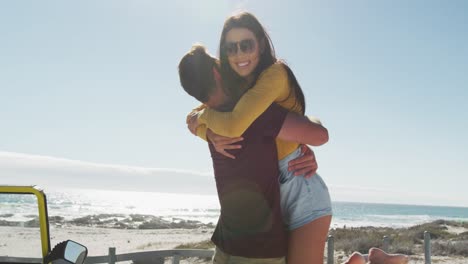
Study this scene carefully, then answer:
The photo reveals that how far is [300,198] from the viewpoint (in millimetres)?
2307

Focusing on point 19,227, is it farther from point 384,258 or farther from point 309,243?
point 384,258

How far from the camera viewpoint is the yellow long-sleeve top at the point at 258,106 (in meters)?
2.17

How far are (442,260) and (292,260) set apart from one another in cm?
1792

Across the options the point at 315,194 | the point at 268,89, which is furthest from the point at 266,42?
the point at 315,194

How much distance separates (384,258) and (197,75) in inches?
54.2

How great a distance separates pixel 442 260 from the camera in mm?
17906

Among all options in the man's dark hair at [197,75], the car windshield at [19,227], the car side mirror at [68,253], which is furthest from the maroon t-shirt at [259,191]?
the car windshield at [19,227]

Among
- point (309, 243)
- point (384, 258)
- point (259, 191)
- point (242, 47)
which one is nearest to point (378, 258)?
point (384, 258)

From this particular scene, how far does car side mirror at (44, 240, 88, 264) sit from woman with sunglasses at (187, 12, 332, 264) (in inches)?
36.5

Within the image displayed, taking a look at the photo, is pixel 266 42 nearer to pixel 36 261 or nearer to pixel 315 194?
pixel 315 194

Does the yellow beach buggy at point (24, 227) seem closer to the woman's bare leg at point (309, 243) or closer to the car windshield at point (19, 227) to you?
the car windshield at point (19, 227)

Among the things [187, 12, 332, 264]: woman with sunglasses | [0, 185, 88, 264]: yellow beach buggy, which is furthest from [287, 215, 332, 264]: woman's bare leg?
[0, 185, 88, 264]: yellow beach buggy

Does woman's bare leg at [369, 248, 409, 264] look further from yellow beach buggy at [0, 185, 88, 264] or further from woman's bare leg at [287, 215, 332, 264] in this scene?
yellow beach buggy at [0, 185, 88, 264]

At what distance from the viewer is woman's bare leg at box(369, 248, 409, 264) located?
2492 millimetres
